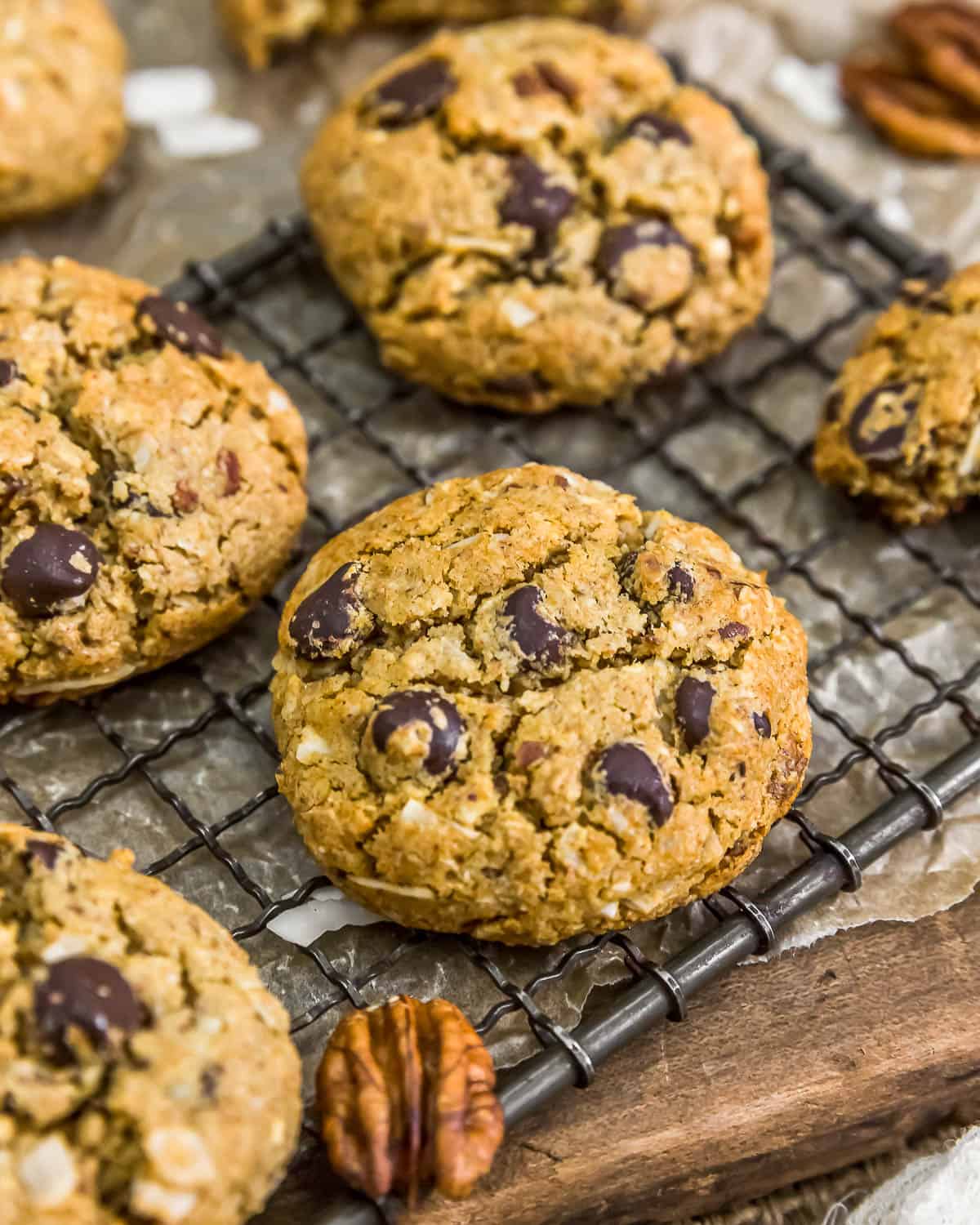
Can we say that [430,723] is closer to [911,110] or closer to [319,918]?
[319,918]

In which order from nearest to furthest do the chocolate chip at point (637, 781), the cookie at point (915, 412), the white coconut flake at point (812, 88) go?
the chocolate chip at point (637, 781) < the cookie at point (915, 412) < the white coconut flake at point (812, 88)

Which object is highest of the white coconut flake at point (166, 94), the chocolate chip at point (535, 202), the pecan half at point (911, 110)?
the chocolate chip at point (535, 202)

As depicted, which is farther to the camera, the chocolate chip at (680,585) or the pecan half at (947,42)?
the pecan half at (947,42)

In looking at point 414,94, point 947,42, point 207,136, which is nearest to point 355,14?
point 207,136

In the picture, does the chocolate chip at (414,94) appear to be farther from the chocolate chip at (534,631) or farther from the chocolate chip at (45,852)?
the chocolate chip at (45,852)

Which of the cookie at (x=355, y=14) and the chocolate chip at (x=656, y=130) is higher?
the chocolate chip at (x=656, y=130)

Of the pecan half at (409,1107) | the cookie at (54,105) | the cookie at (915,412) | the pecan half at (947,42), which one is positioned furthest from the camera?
the pecan half at (947,42)

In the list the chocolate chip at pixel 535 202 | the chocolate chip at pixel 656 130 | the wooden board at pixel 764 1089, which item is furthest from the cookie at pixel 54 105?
the wooden board at pixel 764 1089
